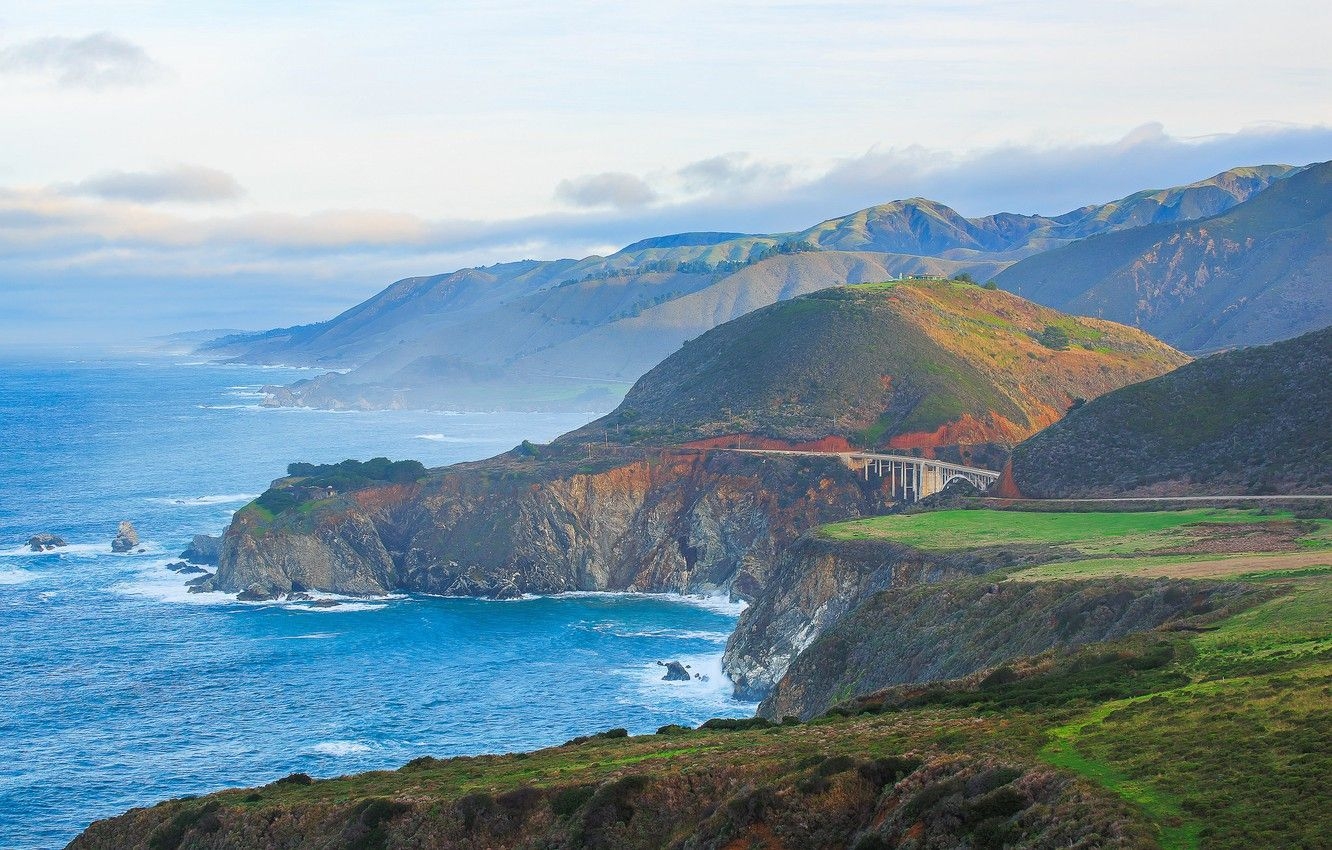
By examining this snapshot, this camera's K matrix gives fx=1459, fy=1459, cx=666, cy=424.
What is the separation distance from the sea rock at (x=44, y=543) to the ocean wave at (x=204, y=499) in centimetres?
2857

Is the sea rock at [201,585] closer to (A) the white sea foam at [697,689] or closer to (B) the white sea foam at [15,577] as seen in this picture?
(B) the white sea foam at [15,577]

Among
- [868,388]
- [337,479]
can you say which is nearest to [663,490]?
[868,388]

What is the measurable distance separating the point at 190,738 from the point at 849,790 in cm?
6268

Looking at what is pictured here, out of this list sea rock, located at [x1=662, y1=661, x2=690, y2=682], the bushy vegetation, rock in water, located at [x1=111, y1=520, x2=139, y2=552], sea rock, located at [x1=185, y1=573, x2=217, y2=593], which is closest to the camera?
sea rock, located at [x1=662, y1=661, x2=690, y2=682]

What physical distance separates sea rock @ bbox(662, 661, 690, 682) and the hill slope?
62.9m

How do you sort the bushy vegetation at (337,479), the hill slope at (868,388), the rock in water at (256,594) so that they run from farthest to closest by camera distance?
the hill slope at (868,388) → the bushy vegetation at (337,479) → the rock in water at (256,594)

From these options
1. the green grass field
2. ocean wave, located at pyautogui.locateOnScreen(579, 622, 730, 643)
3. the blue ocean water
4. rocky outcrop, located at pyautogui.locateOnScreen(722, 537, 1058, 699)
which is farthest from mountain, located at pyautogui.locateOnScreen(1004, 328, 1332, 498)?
the blue ocean water

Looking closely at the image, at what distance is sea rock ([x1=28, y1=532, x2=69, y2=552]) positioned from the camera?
154000mm

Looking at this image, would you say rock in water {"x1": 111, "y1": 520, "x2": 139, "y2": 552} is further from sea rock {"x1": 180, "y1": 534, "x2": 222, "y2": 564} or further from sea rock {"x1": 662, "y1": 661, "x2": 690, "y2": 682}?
sea rock {"x1": 662, "y1": 661, "x2": 690, "y2": 682}

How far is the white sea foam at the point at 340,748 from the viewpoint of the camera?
3401 inches

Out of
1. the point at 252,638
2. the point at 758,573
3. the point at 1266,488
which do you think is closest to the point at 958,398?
the point at 758,573

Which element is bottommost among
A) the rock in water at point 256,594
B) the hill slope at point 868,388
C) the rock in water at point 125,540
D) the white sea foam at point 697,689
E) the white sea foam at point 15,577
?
the white sea foam at point 697,689

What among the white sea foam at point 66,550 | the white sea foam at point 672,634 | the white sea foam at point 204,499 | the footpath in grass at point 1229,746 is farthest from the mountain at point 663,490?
the footpath in grass at point 1229,746

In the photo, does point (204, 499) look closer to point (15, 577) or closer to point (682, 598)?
point (15, 577)
